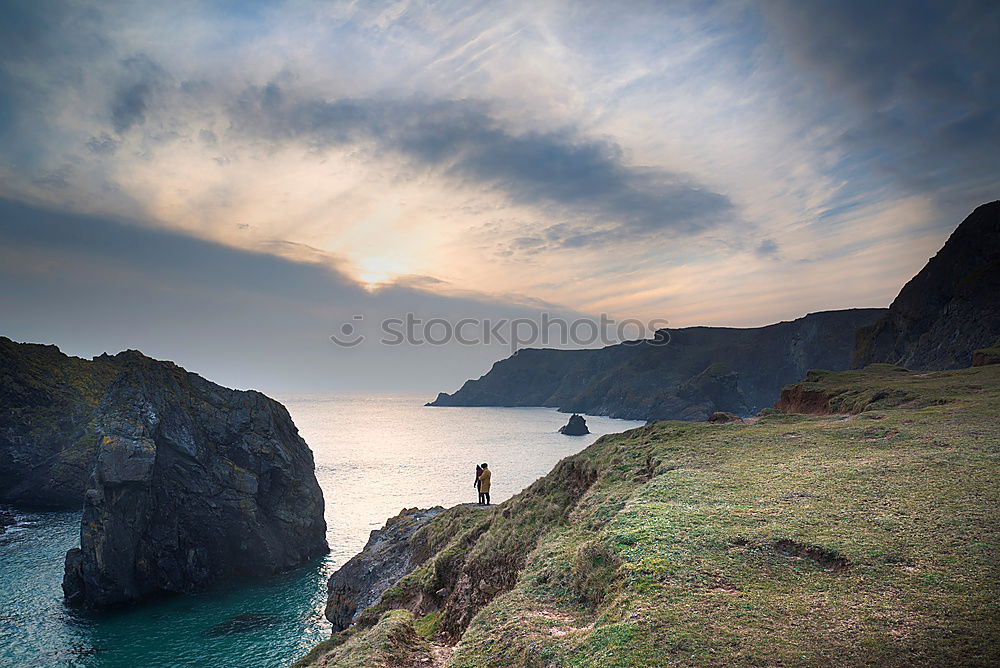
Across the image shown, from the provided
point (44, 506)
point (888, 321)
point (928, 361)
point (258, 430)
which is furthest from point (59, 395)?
point (888, 321)

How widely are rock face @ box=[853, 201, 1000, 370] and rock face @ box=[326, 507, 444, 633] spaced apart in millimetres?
87463

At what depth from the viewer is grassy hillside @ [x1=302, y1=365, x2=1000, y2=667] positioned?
340 inches

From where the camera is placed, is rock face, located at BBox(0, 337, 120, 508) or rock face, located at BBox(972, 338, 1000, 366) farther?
rock face, located at BBox(0, 337, 120, 508)

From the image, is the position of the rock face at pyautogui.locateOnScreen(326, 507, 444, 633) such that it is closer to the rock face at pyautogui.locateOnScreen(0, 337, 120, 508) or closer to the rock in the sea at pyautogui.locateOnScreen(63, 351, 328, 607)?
the rock in the sea at pyautogui.locateOnScreen(63, 351, 328, 607)

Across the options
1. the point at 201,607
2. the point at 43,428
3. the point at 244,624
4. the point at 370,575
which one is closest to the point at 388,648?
the point at 370,575

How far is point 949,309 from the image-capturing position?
86.6 metres

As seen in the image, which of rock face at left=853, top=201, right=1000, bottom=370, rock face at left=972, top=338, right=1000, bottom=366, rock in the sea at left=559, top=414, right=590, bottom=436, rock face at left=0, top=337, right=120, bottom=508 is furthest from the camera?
rock in the sea at left=559, top=414, right=590, bottom=436

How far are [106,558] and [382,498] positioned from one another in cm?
4132

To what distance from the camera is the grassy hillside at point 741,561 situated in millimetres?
8625

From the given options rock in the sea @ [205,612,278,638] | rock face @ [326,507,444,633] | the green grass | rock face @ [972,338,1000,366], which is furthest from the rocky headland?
rock face @ [972,338,1000,366]

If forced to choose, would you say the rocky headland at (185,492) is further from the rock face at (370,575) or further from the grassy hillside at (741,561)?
the grassy hillside at (741,561)

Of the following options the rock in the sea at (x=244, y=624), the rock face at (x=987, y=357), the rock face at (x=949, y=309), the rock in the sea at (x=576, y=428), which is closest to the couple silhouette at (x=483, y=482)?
the rock in the sea at (x=244, y=624)

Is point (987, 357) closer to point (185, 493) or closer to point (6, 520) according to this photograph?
point (185, 493)

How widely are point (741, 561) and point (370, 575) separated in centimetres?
3095
